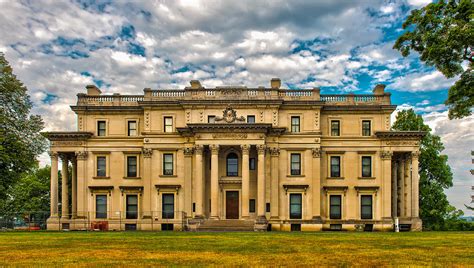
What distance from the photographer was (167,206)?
47.8m

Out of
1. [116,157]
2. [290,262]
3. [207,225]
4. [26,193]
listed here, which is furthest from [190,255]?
[26,193]

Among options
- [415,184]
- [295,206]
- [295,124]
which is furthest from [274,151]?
[415,184]

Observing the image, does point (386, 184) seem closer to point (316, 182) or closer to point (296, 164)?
point (316, 182)

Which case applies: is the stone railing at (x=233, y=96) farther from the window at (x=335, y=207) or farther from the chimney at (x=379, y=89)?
the window at (x=335, y=207)

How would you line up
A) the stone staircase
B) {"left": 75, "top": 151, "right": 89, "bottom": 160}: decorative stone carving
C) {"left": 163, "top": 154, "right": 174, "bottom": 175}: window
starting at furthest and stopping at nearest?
{"left": 75, "top": 151, "right": 89, "bottom": 160}: decorative stone carving
{"left": 163, "top": 154, "right": 174, "bottom": 175}: window
the stone staircase

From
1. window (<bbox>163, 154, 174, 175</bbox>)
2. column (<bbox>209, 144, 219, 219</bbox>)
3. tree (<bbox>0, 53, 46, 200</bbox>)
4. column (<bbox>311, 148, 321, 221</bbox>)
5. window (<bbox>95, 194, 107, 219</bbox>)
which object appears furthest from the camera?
window (<bbox>95, 194, 107, 219</bbox>)

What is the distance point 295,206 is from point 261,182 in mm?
4976

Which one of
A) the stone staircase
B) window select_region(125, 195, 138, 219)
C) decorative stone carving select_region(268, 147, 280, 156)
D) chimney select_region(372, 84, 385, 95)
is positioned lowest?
the stone staircase

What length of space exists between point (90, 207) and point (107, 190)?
2.50 m

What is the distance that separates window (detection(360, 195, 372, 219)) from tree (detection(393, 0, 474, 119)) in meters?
26.2

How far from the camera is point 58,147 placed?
47.9 m

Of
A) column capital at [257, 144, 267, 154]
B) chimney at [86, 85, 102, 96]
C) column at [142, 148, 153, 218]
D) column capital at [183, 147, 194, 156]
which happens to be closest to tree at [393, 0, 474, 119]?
column capital at [257, 144, 267, 154]

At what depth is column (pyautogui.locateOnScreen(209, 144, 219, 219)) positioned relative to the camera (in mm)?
44531

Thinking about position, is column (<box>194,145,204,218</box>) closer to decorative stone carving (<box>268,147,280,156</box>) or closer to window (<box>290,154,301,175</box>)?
decorative stone carving (<box>268,147,280,156</box>)
